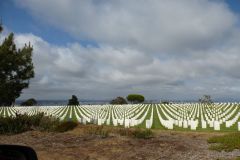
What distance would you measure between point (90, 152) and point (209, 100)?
27692mm

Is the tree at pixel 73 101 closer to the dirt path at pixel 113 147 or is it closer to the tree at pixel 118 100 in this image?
the tree at pixel 118 100

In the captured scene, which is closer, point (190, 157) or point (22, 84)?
point (190, 157)

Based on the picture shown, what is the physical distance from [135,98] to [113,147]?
55.9 m

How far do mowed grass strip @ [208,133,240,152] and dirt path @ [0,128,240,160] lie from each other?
10.2 inches

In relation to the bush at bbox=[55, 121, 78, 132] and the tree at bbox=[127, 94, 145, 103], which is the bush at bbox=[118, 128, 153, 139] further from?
the tree at bbox=[127, 94, 145, 103]

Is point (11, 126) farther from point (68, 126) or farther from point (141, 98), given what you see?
point (141, 98)

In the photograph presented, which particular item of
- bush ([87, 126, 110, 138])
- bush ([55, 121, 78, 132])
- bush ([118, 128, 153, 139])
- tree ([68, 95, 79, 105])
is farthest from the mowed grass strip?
tree ([68, 95, 79, 105])

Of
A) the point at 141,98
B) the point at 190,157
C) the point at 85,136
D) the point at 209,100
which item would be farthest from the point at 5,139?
the point at 141,98

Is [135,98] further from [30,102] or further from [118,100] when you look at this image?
[30,102]

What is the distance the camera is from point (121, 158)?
1268cm

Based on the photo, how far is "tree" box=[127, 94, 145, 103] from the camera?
6954cm

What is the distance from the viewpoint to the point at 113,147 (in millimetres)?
14391

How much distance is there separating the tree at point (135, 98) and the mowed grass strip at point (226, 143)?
53446mm

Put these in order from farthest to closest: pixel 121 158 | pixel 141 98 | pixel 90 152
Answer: pixel 141 98, pixel 90 152, pixel 121 158
